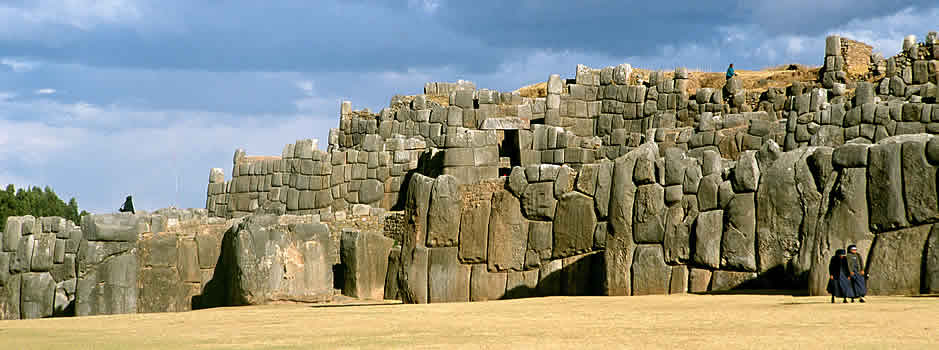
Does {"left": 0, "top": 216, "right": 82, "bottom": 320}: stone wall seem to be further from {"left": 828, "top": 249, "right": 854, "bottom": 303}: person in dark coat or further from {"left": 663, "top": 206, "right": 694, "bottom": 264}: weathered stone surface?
{"left": 828, "top": 249, "right": 854, "bottom": 303}: person in dark coat

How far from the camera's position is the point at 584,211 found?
16.5m

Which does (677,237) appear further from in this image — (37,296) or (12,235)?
(12,235)

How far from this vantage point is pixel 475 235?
17.4 m

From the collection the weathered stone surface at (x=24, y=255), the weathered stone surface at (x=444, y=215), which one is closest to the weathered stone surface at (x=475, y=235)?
the weathered stone surface at (x=444, y=215)

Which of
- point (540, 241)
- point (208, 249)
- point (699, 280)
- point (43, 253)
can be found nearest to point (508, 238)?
point (540, 241)

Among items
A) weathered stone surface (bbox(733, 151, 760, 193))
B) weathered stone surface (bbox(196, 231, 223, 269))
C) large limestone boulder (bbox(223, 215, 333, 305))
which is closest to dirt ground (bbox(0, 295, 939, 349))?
weathered stone surface (bbox(733, 151, 760, 193))

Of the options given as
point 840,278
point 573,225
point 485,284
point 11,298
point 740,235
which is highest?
point 573,225

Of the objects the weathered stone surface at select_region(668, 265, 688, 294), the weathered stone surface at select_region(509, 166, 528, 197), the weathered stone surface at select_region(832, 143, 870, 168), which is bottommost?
the weathered stone surface at select_region(668, 265, 688, 294)

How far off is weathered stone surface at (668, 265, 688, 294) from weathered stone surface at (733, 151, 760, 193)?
131cm

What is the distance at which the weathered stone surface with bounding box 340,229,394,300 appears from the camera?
70.5 feet

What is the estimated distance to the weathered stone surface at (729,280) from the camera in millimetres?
14477

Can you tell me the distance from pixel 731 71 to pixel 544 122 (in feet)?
20.6

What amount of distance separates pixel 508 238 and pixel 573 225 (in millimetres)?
1151

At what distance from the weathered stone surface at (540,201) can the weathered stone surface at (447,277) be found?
1.34m
